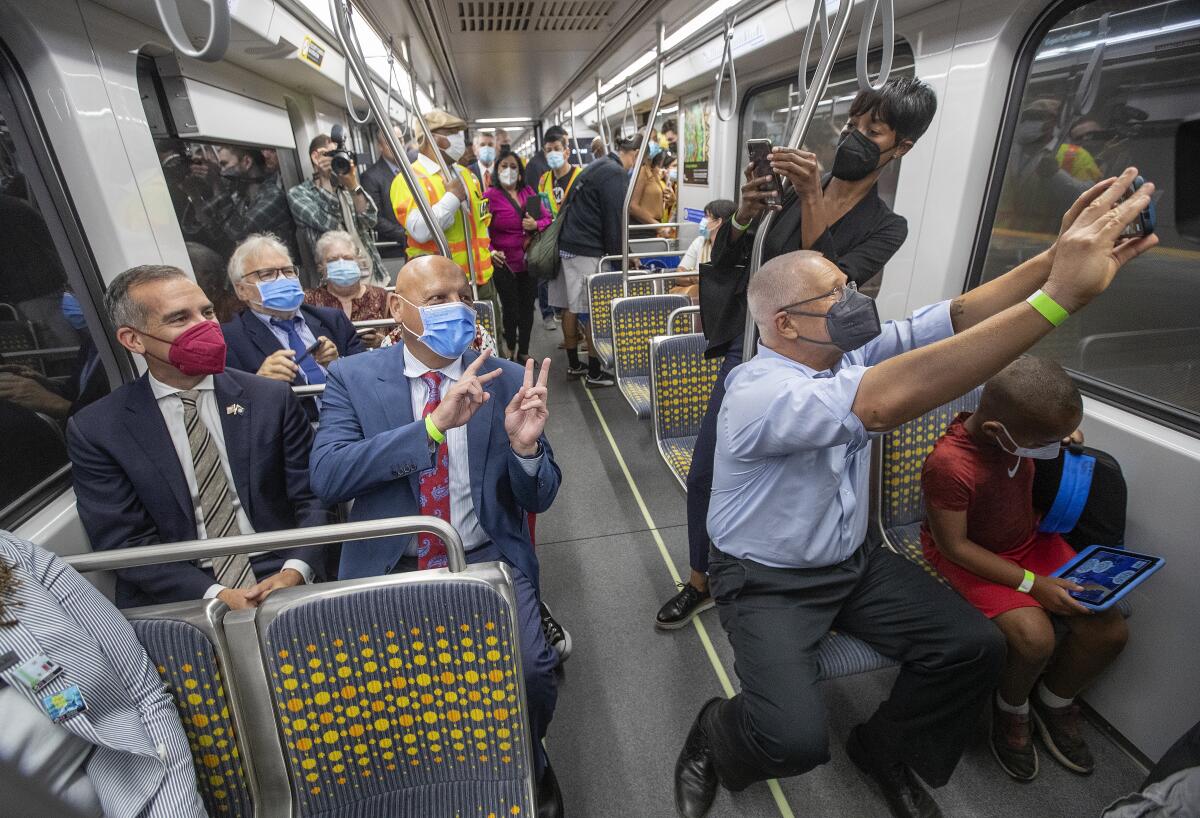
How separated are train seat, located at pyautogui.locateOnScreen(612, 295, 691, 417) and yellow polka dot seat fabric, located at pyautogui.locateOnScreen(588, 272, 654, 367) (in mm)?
588

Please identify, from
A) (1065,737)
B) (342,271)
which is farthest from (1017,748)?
(342,271)

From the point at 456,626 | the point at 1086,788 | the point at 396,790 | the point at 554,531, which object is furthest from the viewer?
the point at 554,531

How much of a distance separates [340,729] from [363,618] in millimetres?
312

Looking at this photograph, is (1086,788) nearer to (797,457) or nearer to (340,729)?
(797,457)

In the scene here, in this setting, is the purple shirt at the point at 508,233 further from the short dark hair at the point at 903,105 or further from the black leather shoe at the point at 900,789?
the black leather shoe at the point at 900,789

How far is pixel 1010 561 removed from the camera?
2051 mm

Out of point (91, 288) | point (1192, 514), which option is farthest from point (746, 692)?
point (91, 288)

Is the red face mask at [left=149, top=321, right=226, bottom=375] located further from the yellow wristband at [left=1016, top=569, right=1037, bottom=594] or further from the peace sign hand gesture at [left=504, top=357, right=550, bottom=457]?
the yellow wristband at [left=1016, top=569, right=1037, bottom=594]

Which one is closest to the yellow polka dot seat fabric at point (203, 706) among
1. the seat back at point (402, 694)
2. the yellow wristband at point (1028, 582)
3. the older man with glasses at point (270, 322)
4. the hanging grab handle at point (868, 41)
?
the seat back at point (402, 694)

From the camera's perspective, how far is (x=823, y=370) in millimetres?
1730

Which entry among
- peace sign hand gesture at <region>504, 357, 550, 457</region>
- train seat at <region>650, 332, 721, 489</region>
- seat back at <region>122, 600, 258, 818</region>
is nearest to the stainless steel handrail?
seat back at <region>122, 600, 258, 818</region>

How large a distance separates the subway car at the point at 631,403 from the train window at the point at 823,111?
53mm

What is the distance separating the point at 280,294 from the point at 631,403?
77.6 inches

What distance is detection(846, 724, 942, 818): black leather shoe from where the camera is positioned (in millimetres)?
1924
